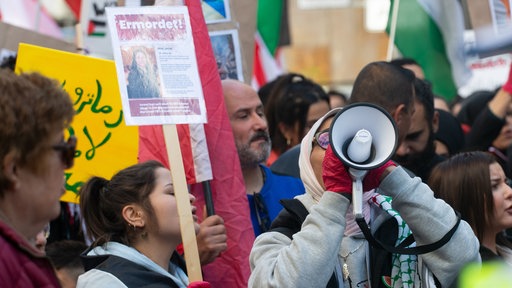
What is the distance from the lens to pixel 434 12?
26.0ft

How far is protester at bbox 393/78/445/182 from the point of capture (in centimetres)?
527

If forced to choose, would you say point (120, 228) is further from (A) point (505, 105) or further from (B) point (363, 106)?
(A) point (505, 105)

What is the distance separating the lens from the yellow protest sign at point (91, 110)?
493 centimetres

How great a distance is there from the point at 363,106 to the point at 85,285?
118cm

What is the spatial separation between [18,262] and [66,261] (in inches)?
87.1

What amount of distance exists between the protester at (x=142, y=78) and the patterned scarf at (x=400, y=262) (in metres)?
1.20

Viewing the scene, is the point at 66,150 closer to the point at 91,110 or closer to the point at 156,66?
the point at 156,66

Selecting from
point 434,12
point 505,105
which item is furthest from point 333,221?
point 434,12

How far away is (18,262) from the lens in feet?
7.99

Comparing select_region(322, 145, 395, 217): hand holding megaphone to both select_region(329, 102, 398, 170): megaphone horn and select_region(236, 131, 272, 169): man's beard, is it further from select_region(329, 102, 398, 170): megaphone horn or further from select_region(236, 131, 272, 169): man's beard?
select_region(236, 131, 272, 169): man's beard

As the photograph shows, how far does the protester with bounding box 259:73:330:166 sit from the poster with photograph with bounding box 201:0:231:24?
0.97 meters

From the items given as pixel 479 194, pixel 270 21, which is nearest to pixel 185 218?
pixel 479 194

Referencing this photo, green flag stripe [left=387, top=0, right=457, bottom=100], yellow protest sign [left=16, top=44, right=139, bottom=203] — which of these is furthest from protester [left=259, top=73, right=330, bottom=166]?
green flag stripe [left=387, top=0, right=457, bottom=100]

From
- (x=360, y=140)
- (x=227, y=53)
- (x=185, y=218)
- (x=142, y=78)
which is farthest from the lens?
(x=227, y=53)
